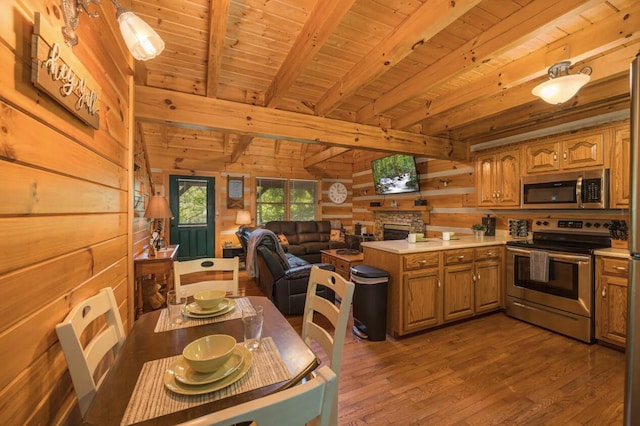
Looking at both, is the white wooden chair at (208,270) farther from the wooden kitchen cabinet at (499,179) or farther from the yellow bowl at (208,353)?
the wooden kitchen cabinet at (499,179)

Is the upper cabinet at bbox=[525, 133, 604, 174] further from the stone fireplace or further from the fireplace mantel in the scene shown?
the stone fireplace

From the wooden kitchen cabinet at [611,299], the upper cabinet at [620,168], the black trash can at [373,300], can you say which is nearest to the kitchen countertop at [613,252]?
the wooden kitchen cabinet at [611,299]

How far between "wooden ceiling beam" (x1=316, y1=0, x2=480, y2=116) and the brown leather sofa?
4074 mm

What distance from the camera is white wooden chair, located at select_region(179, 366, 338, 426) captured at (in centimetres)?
45

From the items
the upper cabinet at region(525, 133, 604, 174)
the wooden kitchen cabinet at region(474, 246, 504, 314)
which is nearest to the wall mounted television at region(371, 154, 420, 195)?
the upper cabinet at region(525, 133, 604, 174)

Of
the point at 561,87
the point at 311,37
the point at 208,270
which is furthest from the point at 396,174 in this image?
the point at 208,270

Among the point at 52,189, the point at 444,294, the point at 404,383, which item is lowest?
the point at 404,383

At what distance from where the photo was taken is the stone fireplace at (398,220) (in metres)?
5.12

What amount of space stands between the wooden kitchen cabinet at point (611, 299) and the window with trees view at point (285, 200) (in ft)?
18.9

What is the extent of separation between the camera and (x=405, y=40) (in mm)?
1851

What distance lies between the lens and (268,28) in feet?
6.75

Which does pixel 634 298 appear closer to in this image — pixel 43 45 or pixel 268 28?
pixel 43 45

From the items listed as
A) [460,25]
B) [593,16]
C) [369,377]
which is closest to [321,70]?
[460,25]

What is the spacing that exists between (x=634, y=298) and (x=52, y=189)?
2.31 meters
